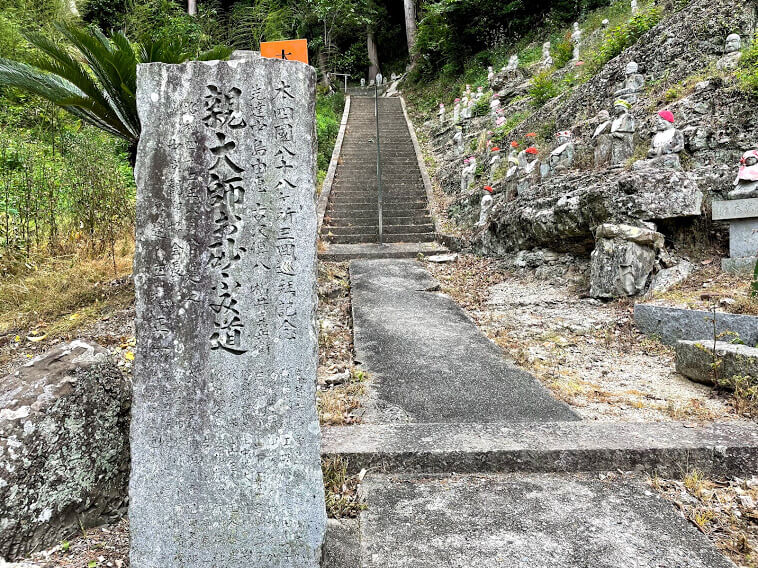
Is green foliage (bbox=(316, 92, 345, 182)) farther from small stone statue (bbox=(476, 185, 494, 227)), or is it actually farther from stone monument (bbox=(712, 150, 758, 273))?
stone monument (bbox=(712, 150, 758, 273))

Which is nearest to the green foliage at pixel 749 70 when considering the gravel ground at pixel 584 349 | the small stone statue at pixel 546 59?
the gravel ground at pixel 584 349

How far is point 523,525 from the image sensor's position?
1.81m

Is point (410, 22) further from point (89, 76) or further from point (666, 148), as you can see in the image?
point (89, 76)

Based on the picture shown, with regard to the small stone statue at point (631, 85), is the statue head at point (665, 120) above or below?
below

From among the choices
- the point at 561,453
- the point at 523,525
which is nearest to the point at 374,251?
the point at 561,453

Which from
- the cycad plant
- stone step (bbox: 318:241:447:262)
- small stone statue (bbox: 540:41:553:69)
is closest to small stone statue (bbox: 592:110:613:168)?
stone step (bbox: 318:241:447:262)

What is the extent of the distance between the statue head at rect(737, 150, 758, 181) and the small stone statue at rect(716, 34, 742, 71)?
1997mm

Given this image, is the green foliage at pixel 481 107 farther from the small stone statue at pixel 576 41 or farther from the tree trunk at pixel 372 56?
the tree trunk at pixel 372 56

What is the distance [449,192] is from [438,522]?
847 cm

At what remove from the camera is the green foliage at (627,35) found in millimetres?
7816

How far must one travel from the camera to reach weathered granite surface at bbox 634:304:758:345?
3164 millimetres

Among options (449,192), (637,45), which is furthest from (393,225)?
(637,45)

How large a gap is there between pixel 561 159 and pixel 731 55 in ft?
6.69

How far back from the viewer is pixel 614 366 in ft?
11.5
